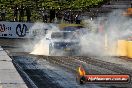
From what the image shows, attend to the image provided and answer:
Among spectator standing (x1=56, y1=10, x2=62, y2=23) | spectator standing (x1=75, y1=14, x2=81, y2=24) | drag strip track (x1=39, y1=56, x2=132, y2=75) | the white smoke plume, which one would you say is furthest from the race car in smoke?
spectator standing (x1=56, y1=10, x2=62, y2=23)

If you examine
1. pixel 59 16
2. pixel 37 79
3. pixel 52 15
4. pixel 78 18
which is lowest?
pixel 59 16

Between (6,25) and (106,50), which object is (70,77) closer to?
(106,50)

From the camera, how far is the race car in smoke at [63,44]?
23.3 metres

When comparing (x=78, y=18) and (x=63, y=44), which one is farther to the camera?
(x=78, y=18)

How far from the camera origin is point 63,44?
76.4ft

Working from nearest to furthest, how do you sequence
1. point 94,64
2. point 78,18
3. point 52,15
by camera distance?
point 94,64
point 78,18
point 52,15

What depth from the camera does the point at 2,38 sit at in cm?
4534

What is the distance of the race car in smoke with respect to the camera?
918 inches

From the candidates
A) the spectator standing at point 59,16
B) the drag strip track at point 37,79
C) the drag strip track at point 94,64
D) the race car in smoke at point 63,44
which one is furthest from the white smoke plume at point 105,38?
the spectator standing at point 59,16

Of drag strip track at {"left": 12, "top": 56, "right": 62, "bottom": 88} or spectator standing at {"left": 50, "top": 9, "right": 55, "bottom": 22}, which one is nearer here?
drag strip track at {"left": 12, "top": 56, "right": 62, "bottom": 88}

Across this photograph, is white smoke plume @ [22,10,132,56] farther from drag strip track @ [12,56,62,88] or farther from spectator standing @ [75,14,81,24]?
drag strip track @ [12,56,62,88]

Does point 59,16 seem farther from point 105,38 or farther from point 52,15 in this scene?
point 105,38

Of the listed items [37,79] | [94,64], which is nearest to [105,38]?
[94,64]

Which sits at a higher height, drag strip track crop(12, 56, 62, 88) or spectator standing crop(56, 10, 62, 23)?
drag strip track crop(12, 56, 62, 88)
